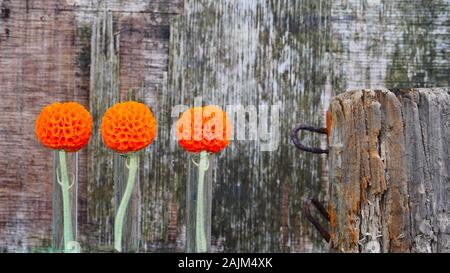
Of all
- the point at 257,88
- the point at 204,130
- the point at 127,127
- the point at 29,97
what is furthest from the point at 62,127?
the point at 257,88

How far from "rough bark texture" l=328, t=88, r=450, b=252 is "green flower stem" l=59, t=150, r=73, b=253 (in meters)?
0.54

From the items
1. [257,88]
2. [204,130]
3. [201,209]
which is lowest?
[201,209]

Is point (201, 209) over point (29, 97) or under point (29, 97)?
under

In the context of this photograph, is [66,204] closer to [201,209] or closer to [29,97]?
[201,209]

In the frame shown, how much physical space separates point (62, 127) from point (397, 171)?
0.63 metres

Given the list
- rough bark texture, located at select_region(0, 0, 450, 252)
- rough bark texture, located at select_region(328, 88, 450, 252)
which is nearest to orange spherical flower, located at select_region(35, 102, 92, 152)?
rough bark texture, located at select_region(0, 0, 450, 252)

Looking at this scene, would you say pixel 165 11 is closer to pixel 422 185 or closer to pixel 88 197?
pixel 88 197

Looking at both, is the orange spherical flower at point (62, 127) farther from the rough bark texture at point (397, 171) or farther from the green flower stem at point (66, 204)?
the rough bark texture at point (397, 171)

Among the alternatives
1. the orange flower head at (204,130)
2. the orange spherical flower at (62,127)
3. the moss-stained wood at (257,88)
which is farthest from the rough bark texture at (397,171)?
the orange spherical flower at (62,127)

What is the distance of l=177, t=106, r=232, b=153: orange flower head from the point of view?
1.38 m

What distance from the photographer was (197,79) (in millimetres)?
1731

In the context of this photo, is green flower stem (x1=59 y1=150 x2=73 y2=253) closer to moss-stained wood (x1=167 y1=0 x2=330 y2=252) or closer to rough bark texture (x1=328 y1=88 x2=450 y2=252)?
moss-stained wood (x1=167 y1=0 x2=330 y2=252)

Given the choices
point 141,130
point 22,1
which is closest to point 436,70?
point 141,130

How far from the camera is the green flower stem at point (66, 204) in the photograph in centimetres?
141
